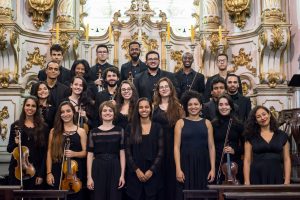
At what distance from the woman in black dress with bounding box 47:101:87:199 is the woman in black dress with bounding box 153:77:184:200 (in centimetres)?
78

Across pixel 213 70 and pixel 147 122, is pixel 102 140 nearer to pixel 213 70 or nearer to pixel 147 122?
pixel 147 122

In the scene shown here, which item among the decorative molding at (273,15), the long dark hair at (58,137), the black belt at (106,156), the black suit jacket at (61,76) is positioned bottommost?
the black belt at (106,156)

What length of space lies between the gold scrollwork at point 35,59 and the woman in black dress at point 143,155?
12.0ft

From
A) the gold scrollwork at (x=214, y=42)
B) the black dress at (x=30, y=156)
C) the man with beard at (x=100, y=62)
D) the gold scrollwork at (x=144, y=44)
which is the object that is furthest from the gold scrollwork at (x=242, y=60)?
the black dress at (x=30, y=156)

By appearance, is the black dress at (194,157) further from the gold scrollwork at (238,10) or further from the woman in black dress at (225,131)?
the gold scrollwork at (238,10)

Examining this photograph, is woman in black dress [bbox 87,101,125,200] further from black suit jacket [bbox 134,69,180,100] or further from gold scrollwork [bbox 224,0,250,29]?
gold scrollwork [bbox 224,0,250,29]

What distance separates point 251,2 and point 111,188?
4807 mm

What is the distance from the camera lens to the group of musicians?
4848 mm

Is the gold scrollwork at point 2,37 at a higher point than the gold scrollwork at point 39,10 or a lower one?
lower

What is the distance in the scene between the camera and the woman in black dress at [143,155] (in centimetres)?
485

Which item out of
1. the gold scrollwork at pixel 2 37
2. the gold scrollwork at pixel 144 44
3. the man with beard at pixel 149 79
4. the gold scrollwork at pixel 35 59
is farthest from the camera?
the gold scrollwork at pixel 144 44

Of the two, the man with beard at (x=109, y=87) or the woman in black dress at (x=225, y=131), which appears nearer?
the woman in black dress at (x=225, y=131)

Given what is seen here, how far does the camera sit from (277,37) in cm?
779

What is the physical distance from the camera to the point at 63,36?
8250 mm
